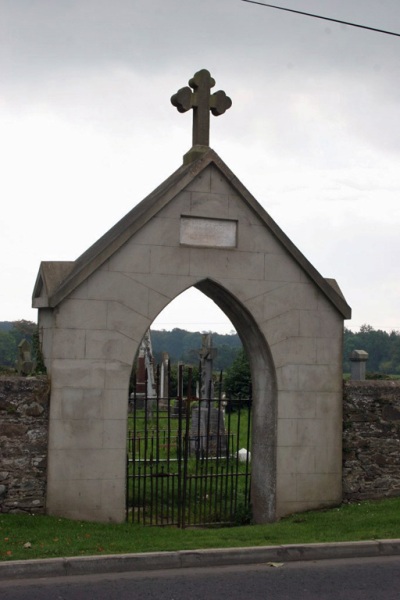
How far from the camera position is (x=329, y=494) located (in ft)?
40.7

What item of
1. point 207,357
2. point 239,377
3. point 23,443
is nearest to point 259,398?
point 23,443

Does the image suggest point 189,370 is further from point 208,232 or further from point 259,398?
point 208,232

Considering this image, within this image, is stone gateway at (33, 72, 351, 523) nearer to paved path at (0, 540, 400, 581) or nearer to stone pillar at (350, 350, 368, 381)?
paved path at (0, 540, 400, 581)

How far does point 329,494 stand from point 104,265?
15.5 feet

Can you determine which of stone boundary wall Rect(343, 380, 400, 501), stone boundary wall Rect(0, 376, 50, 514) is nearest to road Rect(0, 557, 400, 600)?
stone boundary wall Rect(0, 376, 50, 514)

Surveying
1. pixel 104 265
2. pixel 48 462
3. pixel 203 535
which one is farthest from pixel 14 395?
pixel 203 535

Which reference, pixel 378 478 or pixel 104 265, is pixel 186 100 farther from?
pixel 378 478

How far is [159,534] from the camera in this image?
34.1 ft

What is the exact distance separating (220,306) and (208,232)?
4.27ft

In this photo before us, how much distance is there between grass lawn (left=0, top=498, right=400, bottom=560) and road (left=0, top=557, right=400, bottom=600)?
0.59 m

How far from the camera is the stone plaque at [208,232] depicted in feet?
39.0

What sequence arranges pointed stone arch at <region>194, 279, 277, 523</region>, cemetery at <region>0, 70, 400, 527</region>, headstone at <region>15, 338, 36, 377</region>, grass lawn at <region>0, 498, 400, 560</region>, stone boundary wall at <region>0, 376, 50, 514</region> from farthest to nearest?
pointed stone arch at <region>194, 279, 277, 523</region>
headstone at <region>15, 338, 36, 377</region>
cemetery at <region>0, 70, 400, 527</region>
stone boundary wall at <region>0, 376, 50, 514</region>
grass lawn at <region>0, 498, 400, 560</region>

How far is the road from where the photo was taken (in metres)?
7.76

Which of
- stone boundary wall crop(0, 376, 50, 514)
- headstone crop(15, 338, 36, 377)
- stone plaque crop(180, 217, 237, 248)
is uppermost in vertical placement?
stone plaque crop(180, 217, 237, 248)
